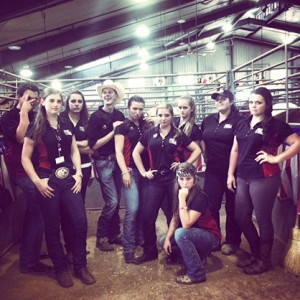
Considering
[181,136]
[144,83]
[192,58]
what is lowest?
[181,136]

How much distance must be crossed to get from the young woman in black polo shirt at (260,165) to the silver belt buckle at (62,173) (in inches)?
61.9

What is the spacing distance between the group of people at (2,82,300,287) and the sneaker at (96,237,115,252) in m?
0.01

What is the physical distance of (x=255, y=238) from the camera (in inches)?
115

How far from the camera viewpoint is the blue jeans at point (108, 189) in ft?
11.0

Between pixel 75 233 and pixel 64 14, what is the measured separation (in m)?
5.99

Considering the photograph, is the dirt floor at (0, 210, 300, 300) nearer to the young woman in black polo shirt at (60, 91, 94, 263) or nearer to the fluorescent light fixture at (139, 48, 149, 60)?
the young woman in black polo shirt at (60, 91, 94, 263)

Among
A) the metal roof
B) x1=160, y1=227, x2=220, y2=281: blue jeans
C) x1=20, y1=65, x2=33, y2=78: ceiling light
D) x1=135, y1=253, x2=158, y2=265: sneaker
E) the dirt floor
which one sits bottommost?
the dirt floor

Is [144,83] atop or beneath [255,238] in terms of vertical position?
atop

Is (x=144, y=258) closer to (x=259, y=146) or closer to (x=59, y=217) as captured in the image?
(x=59, y=217)

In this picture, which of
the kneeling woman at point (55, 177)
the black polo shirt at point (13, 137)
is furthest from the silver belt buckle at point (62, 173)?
the black polo shirt at point (13, 137)

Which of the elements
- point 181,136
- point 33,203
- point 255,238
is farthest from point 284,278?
point 33,203

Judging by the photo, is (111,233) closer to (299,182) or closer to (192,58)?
(299,182)

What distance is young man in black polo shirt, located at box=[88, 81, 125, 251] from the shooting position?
3.29 m

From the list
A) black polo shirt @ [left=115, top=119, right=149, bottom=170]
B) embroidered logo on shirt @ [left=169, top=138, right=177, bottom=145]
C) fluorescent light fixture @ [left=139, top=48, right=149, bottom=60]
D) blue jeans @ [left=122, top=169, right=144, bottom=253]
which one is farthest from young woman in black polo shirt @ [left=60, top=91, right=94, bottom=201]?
fluorescent light fixture @ [left=139, top=48, right=149, bottom=60]
